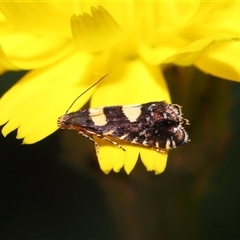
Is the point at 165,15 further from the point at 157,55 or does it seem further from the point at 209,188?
the point at 209,188

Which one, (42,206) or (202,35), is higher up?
(202,35)

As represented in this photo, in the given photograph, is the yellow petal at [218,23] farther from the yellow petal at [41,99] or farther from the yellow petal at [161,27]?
the yellow petal at [41,99]

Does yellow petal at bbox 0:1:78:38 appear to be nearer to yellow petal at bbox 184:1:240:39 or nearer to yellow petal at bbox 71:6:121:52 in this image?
yellow petal at bbox 71:6:121:52

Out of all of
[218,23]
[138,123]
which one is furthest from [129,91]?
[218,23]

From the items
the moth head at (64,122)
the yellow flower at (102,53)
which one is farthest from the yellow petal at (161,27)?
the moth head at (64,122)

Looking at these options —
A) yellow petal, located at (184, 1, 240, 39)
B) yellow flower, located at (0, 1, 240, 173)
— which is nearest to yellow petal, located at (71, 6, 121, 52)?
yellow flower, located at (0, 1, 240, 173)

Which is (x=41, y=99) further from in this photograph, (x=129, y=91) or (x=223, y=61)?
A: (x=223, y=61)

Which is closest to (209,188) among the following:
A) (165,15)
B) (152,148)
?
(152,148)
